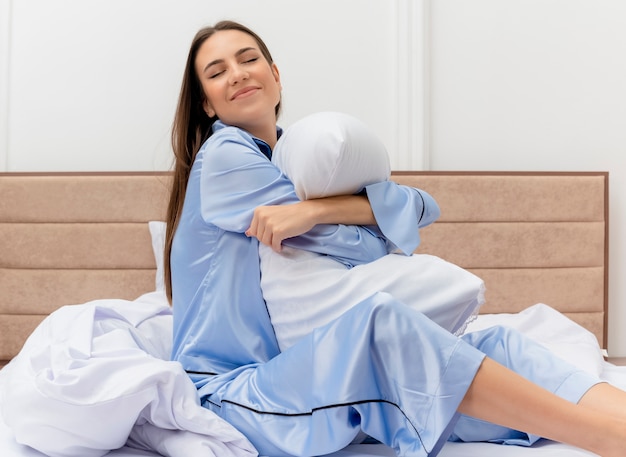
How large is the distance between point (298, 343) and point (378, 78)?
6.48 feet

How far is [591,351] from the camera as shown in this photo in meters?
2.22

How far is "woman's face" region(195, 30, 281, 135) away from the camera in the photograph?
5.91 ft

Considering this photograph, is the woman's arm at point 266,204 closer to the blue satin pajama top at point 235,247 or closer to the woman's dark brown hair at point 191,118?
the blue satin pajama top at point 235,247

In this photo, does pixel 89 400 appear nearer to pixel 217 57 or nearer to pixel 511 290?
→ pixel 217 57

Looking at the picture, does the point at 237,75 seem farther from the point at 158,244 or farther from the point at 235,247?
the point at 158,244

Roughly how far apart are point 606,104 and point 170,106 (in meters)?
1.87

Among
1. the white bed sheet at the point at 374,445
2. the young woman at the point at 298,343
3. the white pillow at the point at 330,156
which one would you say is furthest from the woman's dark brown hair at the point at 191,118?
the white pillow at the point at 330,156

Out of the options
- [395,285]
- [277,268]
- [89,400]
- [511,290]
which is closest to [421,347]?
[395,285]

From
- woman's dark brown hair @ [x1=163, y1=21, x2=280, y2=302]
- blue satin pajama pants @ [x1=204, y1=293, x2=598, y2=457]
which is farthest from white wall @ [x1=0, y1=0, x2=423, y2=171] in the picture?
blue satin pajama pants @ [x1=204, y1=293, x2=598, y2=457]

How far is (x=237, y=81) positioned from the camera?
5.89ft

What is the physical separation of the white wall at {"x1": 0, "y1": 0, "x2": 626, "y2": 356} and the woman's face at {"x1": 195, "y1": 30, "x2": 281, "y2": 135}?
117cm

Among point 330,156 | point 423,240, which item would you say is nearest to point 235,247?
point 330,156

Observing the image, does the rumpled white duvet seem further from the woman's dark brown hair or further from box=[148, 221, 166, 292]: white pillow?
box=[148, 221, 166, 292]: white pillow

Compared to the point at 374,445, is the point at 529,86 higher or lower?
higher
